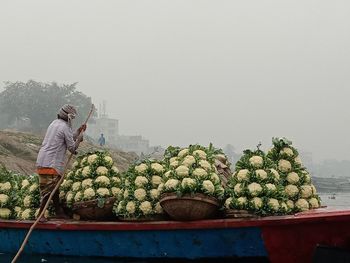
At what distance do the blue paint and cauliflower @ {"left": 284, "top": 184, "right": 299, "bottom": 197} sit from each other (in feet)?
3.28

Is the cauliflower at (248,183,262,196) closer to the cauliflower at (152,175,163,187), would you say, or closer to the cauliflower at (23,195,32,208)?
the cauliflower at (152,175,163,187)

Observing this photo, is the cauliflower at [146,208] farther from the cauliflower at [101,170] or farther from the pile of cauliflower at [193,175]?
the cauliflower at [101,170]

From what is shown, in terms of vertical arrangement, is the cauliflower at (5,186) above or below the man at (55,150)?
below

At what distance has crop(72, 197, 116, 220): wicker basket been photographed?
8086mm

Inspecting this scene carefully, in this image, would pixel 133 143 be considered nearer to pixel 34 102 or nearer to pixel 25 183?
pixel 34 102

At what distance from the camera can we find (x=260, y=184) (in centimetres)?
700

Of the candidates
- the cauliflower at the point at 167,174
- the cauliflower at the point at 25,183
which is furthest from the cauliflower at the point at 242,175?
the cauliflower at the point at 25,183

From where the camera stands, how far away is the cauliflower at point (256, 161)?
7215mm

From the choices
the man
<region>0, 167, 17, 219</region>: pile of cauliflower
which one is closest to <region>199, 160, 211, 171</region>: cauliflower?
the man

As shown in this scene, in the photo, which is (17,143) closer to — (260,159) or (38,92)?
(260,159)

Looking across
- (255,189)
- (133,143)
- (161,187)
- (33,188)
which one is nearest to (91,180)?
(33,188)

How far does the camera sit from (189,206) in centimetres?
696

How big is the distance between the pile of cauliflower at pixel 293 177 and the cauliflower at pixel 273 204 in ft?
1.45

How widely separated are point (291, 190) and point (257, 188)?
0.74m
